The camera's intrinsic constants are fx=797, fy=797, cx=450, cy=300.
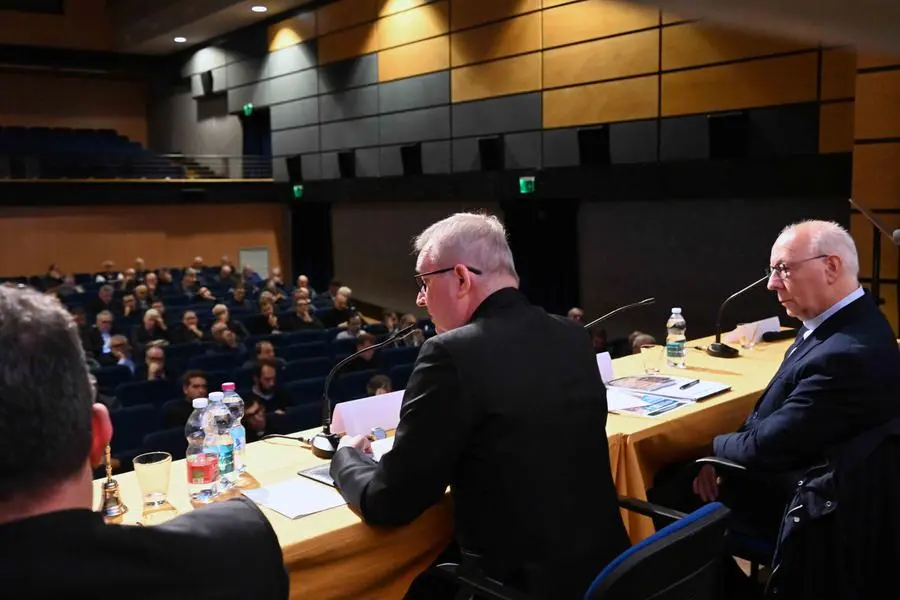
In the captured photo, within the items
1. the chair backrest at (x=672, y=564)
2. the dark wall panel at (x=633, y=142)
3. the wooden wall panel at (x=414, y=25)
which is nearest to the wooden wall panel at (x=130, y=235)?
the wooden wall panel at (x=414, y=25)

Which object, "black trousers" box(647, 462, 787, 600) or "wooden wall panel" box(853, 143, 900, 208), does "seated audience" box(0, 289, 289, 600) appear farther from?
"wooden wall panel" box(853, 143, 900, 208)

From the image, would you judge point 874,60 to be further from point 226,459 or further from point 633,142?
point 226,459

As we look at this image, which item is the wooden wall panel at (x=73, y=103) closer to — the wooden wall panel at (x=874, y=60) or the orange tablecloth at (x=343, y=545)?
the wooden wall panel at (x=874, y=60)

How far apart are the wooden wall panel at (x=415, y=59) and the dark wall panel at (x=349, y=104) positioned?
1.42ft

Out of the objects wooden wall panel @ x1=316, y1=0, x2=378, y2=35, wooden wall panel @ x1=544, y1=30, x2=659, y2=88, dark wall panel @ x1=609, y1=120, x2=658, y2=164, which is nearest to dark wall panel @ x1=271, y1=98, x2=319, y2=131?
wooden wall panel @ x1=316, y1=0, x2=378, y2=35

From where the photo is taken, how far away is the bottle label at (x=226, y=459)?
225 centimetres

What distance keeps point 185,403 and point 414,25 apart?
30.6 feet

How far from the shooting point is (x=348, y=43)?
47.5 ft

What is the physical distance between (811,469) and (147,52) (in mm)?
20399

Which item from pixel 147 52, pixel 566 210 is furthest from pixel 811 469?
pixel 147 52

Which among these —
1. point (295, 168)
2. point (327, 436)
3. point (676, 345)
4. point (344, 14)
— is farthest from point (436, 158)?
point (327, 436)

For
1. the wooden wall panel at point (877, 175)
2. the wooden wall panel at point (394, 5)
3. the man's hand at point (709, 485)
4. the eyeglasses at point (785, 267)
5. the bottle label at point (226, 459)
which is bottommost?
the man's hand at point (709, 485)

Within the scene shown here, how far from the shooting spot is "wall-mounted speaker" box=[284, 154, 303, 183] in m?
16.0

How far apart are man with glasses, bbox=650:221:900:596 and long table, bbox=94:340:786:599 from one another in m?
0.18
